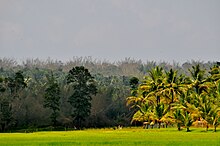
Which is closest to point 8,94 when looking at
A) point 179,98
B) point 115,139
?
point 179,98

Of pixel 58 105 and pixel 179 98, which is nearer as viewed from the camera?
pixel 179 98

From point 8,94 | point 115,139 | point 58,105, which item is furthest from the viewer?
point 8,94

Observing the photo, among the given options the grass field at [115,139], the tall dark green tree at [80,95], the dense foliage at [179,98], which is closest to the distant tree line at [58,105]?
the tall dark green tree at [80,95]

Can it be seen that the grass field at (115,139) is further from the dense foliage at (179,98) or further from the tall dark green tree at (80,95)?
the tall dark green tree at (80,95)

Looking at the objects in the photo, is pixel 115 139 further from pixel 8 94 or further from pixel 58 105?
pixel 8 94

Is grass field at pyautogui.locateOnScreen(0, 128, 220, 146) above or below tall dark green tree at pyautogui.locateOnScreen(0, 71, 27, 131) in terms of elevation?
below

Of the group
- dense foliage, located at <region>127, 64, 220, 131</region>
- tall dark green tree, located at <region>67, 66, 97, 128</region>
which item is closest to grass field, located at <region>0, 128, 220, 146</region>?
dense foliage, located at <region>127, 64, 220, 131</region>

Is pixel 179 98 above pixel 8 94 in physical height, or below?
below

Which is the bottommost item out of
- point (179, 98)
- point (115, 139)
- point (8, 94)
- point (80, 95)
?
point (115, 139)

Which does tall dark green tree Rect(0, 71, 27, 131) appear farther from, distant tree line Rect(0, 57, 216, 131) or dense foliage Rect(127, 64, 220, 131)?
dense foliage Rect(127, 64, 220, 131)

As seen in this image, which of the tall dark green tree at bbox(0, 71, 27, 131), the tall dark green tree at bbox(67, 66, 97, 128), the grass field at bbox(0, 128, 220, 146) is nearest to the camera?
the grass field at bbox(0, 128, 220, 146)

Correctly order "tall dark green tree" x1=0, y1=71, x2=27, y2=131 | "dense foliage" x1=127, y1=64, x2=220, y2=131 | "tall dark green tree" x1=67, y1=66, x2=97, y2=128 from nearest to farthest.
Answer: "dense foliage" x1=127, y1=64, x2=220, y2=131 → "tall dark green tree" x1=0, y1=71, x2=27, y2=131 → "tall dark green tree" x1=67, y1=66, x2=97, y2=128

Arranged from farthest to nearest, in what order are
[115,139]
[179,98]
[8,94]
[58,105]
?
[8,94] → [58,105] → [179,98] → [115,139]

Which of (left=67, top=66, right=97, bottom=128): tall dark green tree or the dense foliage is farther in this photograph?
(left=67, top=66, right=97, bottom=128): tall dark green tree
